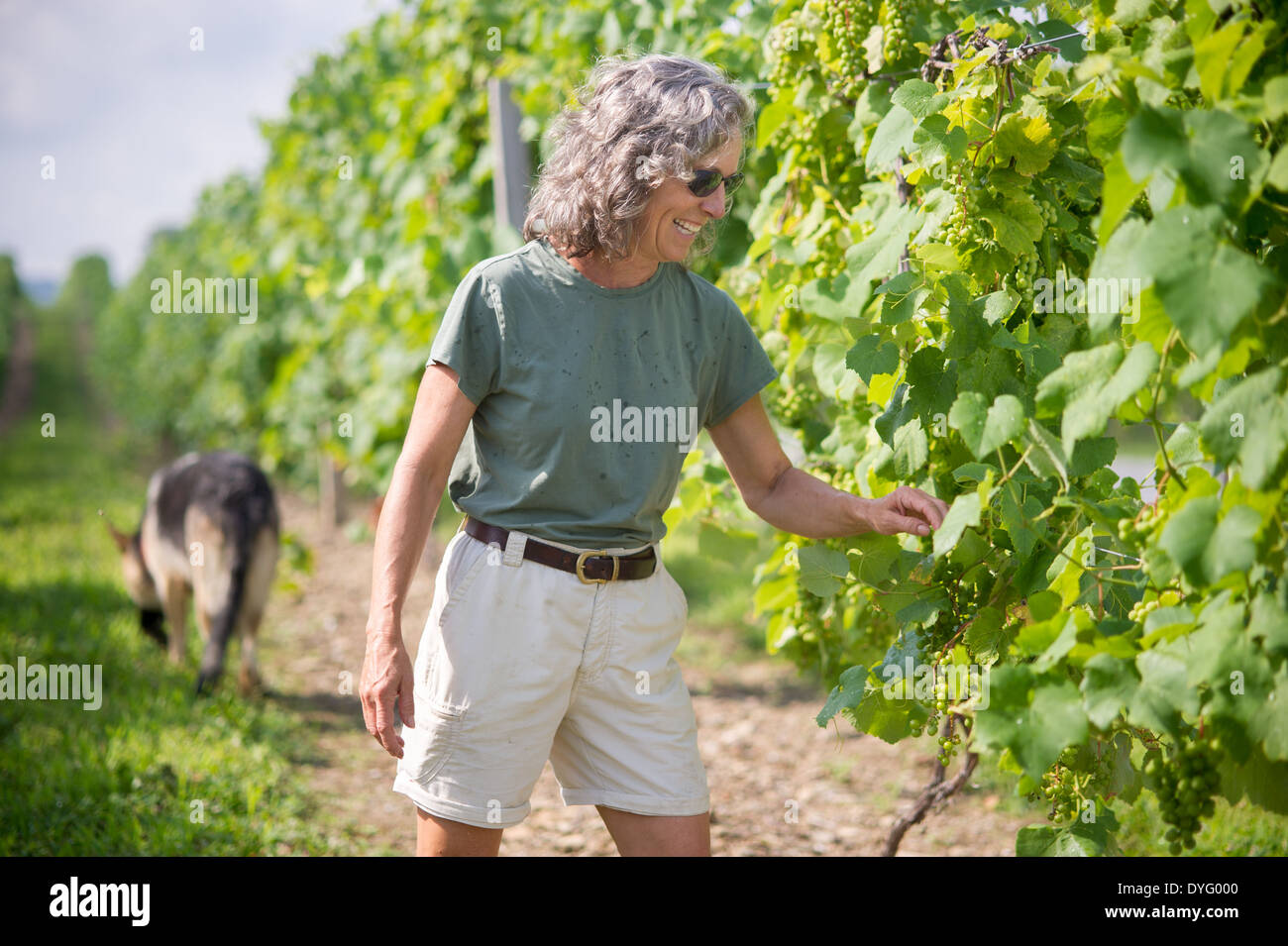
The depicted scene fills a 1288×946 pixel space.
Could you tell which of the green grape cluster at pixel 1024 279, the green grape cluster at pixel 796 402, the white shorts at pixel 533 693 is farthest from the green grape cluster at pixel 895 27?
the white shorts at pixel 533 693

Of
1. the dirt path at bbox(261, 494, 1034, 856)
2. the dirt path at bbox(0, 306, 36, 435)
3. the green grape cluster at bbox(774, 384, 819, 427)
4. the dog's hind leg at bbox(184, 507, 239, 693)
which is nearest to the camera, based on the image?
the green grape cluster at bbox(774, 384, 819, 427)

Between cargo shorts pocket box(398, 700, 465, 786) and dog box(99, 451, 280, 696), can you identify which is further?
dog box(99, 451, 280, 696)

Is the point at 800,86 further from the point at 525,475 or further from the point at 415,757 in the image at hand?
the point at 415,757

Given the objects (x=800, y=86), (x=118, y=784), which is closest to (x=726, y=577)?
(x=118, y=784)

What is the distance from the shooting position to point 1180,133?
3.90 feet

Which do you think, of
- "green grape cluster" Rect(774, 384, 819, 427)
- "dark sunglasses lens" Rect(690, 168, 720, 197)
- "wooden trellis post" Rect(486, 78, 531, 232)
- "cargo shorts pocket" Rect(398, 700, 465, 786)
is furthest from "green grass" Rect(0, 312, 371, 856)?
"dark sunglasses lens" Rect(690, 168, 720, 197)

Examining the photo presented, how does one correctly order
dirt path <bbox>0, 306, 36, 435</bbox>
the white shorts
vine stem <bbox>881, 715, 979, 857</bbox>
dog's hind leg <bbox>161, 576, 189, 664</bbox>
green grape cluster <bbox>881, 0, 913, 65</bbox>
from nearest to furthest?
1. the white shorts
2. green grape cluster <bbox>881, 0, 913, 65</bbox>
3. vine stem <bbox>881, 715, 979, 857</bbox>
4. dog's hind leg <bbox>161, 576, 189, 664</bbox>
5. dirt path <bbox>0, 306, 36, 435</bbox>

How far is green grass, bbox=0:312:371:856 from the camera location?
11.4 ft

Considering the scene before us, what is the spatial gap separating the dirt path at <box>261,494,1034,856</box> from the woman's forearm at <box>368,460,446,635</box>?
1.36 m

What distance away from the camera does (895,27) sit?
88.1 inches

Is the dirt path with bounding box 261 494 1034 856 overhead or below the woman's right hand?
below

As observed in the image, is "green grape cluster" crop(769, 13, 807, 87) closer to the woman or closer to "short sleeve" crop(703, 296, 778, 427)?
the woman

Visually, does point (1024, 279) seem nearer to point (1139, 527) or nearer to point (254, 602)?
point (1139, 527)

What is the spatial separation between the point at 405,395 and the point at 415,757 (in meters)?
3.77
